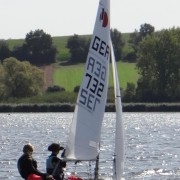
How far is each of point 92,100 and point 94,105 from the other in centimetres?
12

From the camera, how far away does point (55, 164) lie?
22.6 meters

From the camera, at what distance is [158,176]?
36438mm

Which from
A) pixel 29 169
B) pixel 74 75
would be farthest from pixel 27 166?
pixel 74 75

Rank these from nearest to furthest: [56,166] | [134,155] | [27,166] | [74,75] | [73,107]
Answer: [27,166], [56,166], [134,155], [73,107], [74,75]

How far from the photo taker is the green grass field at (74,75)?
449ft

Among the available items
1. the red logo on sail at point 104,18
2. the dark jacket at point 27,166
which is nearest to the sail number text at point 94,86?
the red logo on sail at point 104,18

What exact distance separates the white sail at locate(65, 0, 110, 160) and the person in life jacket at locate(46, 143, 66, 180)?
242mm

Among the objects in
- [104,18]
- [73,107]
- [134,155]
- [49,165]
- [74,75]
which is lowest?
[73,107]

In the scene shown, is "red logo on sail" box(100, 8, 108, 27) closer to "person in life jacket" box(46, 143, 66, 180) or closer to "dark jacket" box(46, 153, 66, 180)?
"person in life jacket" box(46, 143, 66, 180)

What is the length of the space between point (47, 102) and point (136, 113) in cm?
1022

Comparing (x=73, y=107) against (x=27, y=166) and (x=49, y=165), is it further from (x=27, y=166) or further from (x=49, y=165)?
(x=27, y=166)

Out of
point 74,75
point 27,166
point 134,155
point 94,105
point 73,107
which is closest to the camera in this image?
point 27,166

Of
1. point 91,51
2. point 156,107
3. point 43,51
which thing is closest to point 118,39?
point 43,51

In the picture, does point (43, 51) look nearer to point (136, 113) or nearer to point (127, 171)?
point (136, 113)
